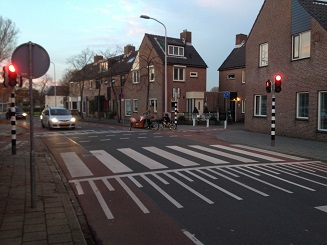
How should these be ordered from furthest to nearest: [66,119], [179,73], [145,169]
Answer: [179,73] → [66,119] → [145,169]

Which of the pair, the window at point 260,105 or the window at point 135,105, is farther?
the window at point 135,105

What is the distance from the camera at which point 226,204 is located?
231 inches

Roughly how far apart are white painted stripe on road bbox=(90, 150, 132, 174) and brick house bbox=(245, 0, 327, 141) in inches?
420

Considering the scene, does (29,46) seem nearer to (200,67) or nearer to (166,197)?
(166,197)

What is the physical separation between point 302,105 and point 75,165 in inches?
508

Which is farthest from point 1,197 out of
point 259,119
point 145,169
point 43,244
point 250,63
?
point 250,63

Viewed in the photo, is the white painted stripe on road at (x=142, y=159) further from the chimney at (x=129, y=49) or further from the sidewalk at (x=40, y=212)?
the chimney at (x=129, y=49)

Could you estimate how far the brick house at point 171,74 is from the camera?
33.6 metres

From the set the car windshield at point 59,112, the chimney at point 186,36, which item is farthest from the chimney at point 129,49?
the car windshield at point 59,112

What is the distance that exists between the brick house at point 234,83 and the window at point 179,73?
4942 millimetres

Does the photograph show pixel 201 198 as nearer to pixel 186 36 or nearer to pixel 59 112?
pixel 59 112

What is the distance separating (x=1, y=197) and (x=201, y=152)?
24.5 feet

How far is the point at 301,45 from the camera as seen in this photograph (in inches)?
695

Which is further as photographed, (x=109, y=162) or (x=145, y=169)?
(x=109, y=162)
